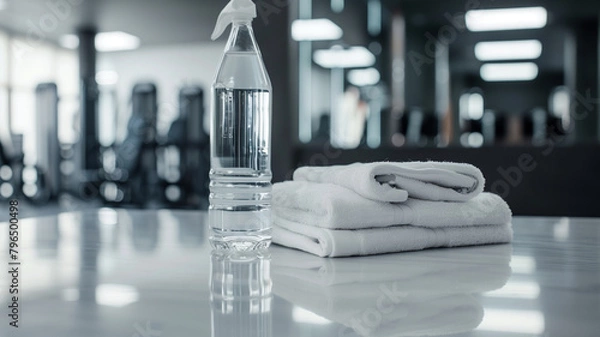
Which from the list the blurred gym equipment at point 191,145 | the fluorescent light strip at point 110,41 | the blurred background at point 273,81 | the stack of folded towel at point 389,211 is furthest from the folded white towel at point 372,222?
the fluorescent light strip at point 110,41

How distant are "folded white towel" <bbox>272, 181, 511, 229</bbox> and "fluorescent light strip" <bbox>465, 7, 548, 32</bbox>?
7549mm

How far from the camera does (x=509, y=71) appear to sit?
15445mm

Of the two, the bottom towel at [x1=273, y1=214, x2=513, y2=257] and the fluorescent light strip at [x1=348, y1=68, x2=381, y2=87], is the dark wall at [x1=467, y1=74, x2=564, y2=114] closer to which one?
the fluorescent light strip at [x1=348, y1=68, x2=381, y2=87]

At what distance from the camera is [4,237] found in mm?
995

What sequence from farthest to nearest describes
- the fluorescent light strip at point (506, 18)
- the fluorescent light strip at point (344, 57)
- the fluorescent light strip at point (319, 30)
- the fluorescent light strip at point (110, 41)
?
the fluorescent light strip at point (110, 41) < the fluorescent light strip at point (344, 57) < the fluorescent light strip at point (506, 18) < the fluorescent light strip at point (319, 30)

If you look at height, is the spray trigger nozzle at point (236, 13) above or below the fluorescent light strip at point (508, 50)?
below

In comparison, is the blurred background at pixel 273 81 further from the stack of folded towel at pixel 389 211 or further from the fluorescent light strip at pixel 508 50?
the stack of folded towel at pixel 389 211

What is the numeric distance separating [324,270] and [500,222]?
336 mm

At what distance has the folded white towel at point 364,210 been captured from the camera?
730 mm

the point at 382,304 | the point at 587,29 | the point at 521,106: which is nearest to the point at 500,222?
the point at 382,304

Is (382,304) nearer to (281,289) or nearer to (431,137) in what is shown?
(281,289)

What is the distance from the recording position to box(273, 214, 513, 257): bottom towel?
74cm

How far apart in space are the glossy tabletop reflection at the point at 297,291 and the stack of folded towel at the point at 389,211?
0.07 feet

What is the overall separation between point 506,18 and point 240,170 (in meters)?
8.43
